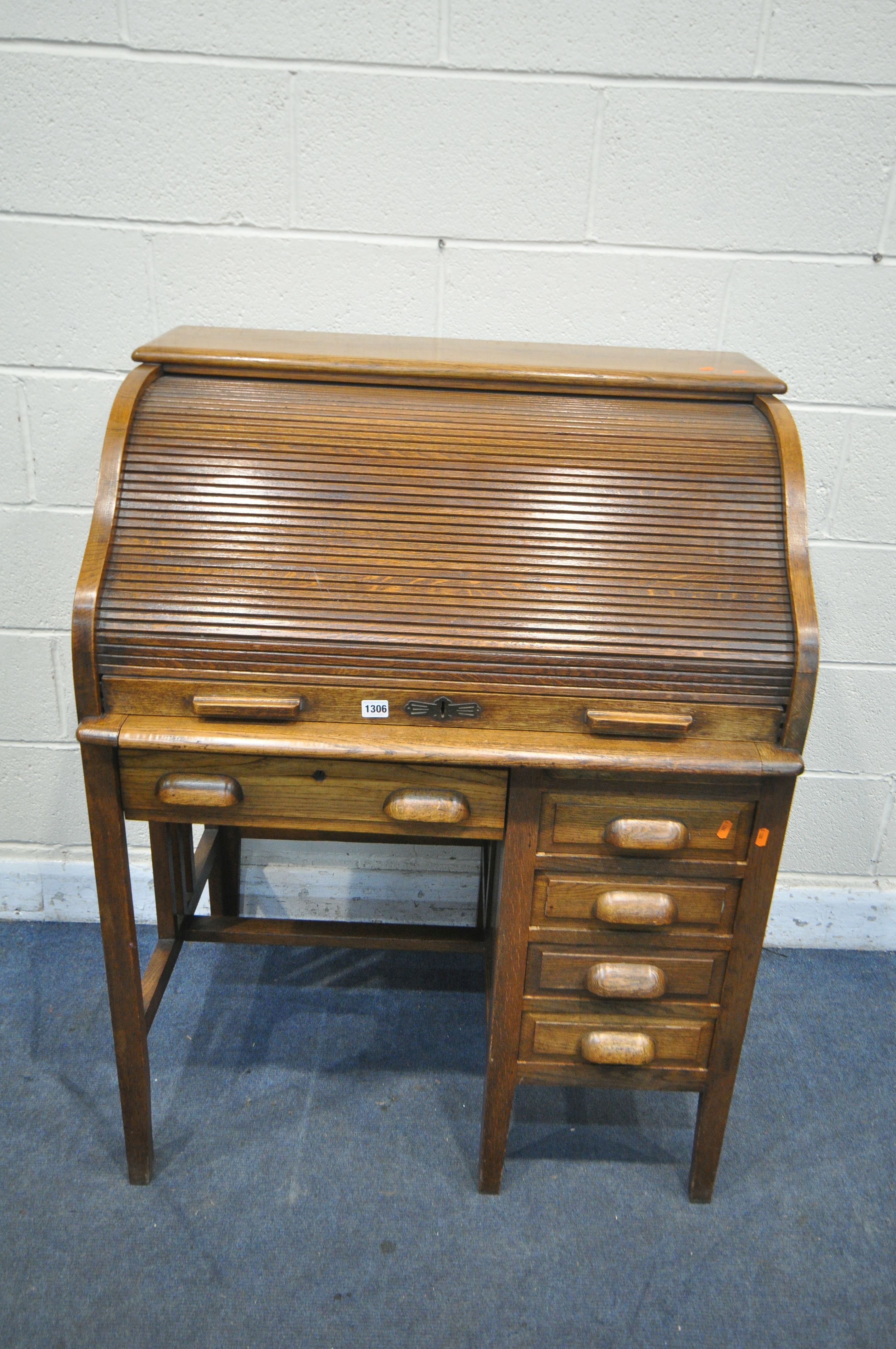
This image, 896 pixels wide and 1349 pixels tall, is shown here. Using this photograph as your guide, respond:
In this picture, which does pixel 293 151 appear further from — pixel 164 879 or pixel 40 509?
pixel 164 879

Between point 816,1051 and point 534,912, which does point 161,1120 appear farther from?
point 816,1051

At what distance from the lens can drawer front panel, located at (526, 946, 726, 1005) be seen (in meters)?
1.62

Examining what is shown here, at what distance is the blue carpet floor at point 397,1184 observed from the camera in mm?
1594

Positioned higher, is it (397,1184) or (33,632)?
(33,632)

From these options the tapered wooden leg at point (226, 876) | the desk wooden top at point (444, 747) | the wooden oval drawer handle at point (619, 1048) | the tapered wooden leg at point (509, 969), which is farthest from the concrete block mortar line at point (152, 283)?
the wooden oval drawer handle at point (619, 1048)

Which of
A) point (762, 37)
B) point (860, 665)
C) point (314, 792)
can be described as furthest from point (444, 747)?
point (762, 37)

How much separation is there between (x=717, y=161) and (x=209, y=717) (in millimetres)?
1541

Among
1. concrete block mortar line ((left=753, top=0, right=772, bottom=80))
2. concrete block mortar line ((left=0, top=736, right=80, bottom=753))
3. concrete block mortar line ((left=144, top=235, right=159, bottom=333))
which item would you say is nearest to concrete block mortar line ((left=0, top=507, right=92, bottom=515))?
concrete block mortar line ((left=144, top=235, right=159, bottom=333))

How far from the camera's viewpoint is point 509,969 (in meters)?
1.63

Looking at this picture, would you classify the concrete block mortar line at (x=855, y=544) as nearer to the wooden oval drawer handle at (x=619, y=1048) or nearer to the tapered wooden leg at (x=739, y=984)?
the tapered wooden leg at (x=739, y=984)

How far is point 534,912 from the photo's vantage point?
63.4 inches

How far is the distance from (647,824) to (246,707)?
664mm

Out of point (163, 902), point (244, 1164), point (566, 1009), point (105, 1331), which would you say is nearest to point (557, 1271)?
point (566, 1009)

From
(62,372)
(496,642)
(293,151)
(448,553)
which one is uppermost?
(293,151)
